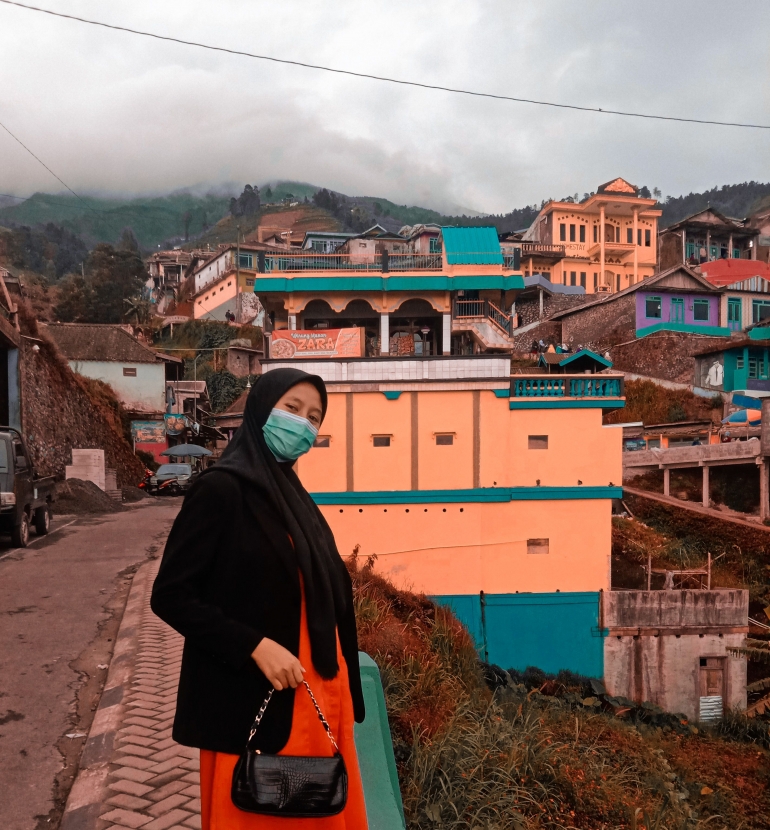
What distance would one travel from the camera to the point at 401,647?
21.3 ft

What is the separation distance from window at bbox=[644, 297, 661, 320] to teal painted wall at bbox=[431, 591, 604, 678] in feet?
78.5

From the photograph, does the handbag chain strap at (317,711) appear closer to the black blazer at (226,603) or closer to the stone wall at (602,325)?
the black blazer at (226,603)

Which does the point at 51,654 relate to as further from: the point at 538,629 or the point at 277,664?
the point at 538,629

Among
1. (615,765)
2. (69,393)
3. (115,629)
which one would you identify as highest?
(69,393)

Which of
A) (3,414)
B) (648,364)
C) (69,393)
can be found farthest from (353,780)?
(648,364)

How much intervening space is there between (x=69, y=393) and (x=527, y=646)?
1745cm

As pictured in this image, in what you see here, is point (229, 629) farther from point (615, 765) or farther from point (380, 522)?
point (380, 522)

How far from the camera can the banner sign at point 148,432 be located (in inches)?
1288

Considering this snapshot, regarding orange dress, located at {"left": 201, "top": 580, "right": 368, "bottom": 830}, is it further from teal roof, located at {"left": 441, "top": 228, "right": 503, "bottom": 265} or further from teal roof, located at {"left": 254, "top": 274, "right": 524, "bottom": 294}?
teal roof, located at {"left": 441, "top": 228, "right": 503, "bottom": 265}

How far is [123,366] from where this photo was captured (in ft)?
110

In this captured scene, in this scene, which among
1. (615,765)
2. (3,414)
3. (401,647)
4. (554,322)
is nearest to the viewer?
(401,647)

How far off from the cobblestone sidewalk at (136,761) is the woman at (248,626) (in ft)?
5.47

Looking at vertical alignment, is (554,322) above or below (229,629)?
above

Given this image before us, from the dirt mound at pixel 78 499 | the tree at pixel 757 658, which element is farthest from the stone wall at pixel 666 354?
the dirt mound at pixel 78 499
